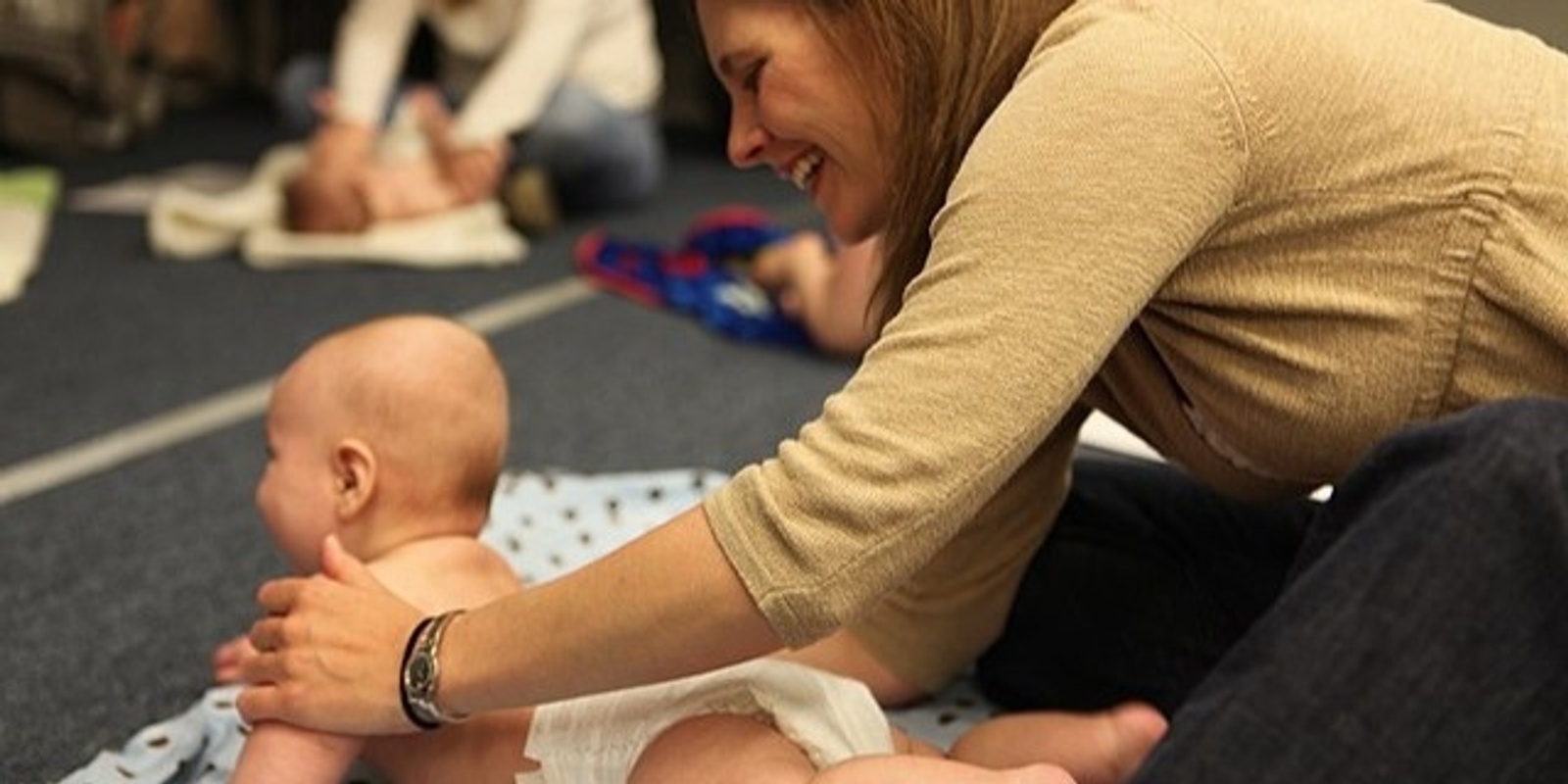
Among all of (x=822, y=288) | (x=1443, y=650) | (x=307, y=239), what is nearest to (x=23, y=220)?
(x=307, y=239)

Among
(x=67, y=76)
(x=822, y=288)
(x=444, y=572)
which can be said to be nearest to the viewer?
(x=444, y=572)

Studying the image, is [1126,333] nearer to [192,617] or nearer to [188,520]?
[192,617]

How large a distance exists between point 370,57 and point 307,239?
0.41 meters

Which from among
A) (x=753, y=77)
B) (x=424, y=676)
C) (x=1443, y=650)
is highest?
(x=753, y=77)

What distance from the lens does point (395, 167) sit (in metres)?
2.59

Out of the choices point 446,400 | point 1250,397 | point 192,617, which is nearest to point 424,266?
point 192,617

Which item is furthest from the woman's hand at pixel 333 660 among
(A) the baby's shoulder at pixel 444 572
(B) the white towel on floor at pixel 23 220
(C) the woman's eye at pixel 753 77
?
(B) the white towel on floor at pixel 23 220

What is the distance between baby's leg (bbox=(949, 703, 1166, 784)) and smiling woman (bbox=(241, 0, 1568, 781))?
155 mm

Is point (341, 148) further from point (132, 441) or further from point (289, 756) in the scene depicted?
point (289, 756)

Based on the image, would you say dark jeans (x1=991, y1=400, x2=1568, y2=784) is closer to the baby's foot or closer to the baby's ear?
the baby's foot

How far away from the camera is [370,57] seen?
2.75m

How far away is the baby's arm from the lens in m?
0.87

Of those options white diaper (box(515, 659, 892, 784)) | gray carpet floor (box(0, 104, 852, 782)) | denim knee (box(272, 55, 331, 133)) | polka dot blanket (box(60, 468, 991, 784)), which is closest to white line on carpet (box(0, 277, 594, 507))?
gray carpet floor (box(0, 104, 852, 782))

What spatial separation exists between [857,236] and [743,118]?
0.09 meters
